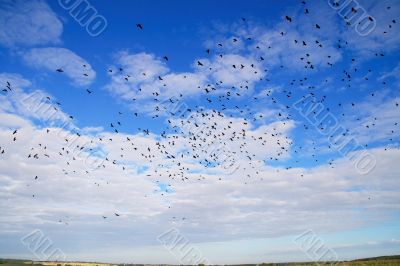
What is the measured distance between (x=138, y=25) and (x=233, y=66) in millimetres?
9964

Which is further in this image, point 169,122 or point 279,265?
point 279,265

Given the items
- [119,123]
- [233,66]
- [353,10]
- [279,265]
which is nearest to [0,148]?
[119,123]

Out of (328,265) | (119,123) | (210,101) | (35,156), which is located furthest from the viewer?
(328,265)

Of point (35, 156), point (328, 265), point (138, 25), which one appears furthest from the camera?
point (328, 265)

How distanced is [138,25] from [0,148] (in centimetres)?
1863

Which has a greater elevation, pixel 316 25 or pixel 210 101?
pixel 316 25

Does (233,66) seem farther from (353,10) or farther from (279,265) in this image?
(279,265)

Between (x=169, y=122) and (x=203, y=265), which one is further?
(x=203, y=265)

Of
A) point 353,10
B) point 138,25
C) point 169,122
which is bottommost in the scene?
point 169,122

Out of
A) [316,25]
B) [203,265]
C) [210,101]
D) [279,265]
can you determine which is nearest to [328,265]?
[203,265]

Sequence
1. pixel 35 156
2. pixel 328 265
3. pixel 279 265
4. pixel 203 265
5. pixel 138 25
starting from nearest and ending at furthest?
pixel 138 25 < pixel 35 156 < pixel 328 265 < pixel 203 265 < pixel 279 265

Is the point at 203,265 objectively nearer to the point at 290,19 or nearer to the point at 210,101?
the point at 210,101

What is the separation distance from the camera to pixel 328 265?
304ft

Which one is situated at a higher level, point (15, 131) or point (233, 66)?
point (233, 66)
